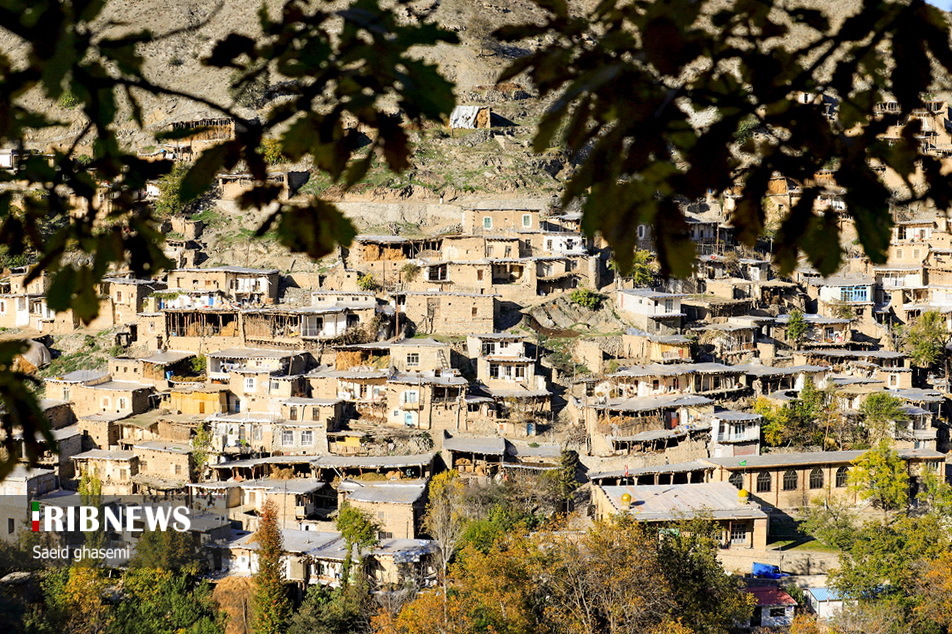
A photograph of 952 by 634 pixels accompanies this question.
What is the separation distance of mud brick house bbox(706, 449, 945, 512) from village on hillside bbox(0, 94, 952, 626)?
50 millimetres

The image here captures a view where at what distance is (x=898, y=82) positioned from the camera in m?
2.23

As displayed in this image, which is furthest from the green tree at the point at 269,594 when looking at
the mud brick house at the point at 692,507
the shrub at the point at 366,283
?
the shrub at the point at 366,283

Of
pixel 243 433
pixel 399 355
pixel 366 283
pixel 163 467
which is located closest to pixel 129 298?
pixel 366 283

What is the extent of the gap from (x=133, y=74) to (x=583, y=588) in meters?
14.4

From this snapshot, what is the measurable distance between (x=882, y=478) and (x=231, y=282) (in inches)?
716

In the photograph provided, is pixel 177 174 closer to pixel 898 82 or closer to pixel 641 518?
pixel 641 518

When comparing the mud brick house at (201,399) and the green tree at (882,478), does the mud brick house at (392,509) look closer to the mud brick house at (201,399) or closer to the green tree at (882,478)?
the mud brick house at (201,399)

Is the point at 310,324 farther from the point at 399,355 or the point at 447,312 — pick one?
the point at 447,312

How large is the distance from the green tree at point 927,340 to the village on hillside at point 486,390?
79 mm

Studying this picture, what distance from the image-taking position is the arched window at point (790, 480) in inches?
841

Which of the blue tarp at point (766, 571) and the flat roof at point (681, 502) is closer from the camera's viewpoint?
the blue tarp at point (766, 571)

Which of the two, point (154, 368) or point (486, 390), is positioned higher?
point (154, 368)

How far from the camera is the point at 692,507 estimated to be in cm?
1933

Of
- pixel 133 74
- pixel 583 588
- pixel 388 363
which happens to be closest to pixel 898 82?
pixel 133 74
